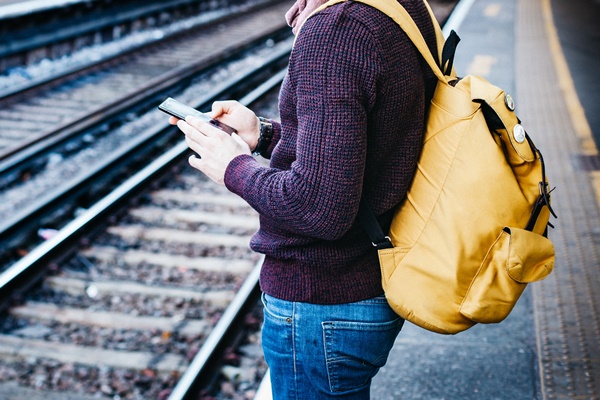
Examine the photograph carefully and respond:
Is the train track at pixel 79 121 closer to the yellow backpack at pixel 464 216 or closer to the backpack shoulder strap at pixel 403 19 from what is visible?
the yellow backpack at pixel 464 216

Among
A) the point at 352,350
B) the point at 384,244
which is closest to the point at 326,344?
the point at 352,350

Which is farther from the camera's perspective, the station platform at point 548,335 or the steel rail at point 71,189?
the steel rail at point 71,189

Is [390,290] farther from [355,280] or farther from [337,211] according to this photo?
[337,211]

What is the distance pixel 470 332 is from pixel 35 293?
274 cm

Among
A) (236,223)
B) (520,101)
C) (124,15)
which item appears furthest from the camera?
(124,15)

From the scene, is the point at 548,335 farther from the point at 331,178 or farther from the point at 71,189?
the point at 71,189

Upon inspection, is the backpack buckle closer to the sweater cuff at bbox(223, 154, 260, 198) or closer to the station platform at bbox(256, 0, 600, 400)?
the sweater cuff at bbox(223, 154, 260, 198)

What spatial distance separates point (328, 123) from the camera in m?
1.37

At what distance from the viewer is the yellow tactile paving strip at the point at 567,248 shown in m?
3.10

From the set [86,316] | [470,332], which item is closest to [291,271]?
[470,332]

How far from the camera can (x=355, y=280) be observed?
64.6 inches

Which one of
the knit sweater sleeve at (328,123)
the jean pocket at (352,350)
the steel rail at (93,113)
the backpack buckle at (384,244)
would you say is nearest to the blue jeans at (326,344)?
the jean pocket at (352,350)

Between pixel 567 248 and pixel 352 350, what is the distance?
3.15 m


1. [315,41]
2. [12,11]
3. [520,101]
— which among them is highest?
[315,41]
